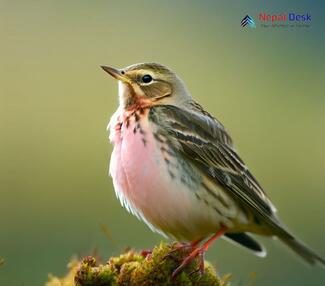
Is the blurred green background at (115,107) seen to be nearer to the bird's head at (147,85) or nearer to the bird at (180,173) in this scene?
the bird at (180,173)

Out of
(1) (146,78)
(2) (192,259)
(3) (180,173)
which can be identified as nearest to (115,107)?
(1) (146,78)

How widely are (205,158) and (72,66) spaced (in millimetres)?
15453

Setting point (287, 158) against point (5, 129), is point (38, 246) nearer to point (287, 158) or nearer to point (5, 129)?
point (5, 129)

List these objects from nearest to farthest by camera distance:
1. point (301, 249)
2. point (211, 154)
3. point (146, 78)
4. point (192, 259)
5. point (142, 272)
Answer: point (142, 272) → point (192, 259) → point (211, 154) → point (301, 249) → point (146, 78)

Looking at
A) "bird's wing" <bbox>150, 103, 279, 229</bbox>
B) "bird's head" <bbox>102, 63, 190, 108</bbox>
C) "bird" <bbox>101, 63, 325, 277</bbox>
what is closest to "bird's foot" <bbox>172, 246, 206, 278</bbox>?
"bird" <bbox>101, 63, 325, 277</bbox>

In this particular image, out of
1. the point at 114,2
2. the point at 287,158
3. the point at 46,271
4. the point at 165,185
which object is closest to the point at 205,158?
the point at 165,185

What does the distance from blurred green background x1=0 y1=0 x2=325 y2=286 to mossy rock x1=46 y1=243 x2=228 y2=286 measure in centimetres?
206

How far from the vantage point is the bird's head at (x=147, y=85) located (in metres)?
9.05

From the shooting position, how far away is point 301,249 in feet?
29.5

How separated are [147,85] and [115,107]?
10.6m

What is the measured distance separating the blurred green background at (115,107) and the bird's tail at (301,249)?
0.22 metres

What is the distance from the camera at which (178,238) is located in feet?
29.4

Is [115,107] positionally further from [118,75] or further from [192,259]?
[192,259]

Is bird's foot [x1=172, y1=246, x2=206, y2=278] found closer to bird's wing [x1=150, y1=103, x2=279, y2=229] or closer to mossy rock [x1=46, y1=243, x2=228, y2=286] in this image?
mossy rock [x1=46, y1=243, x2=228, y2=286]
